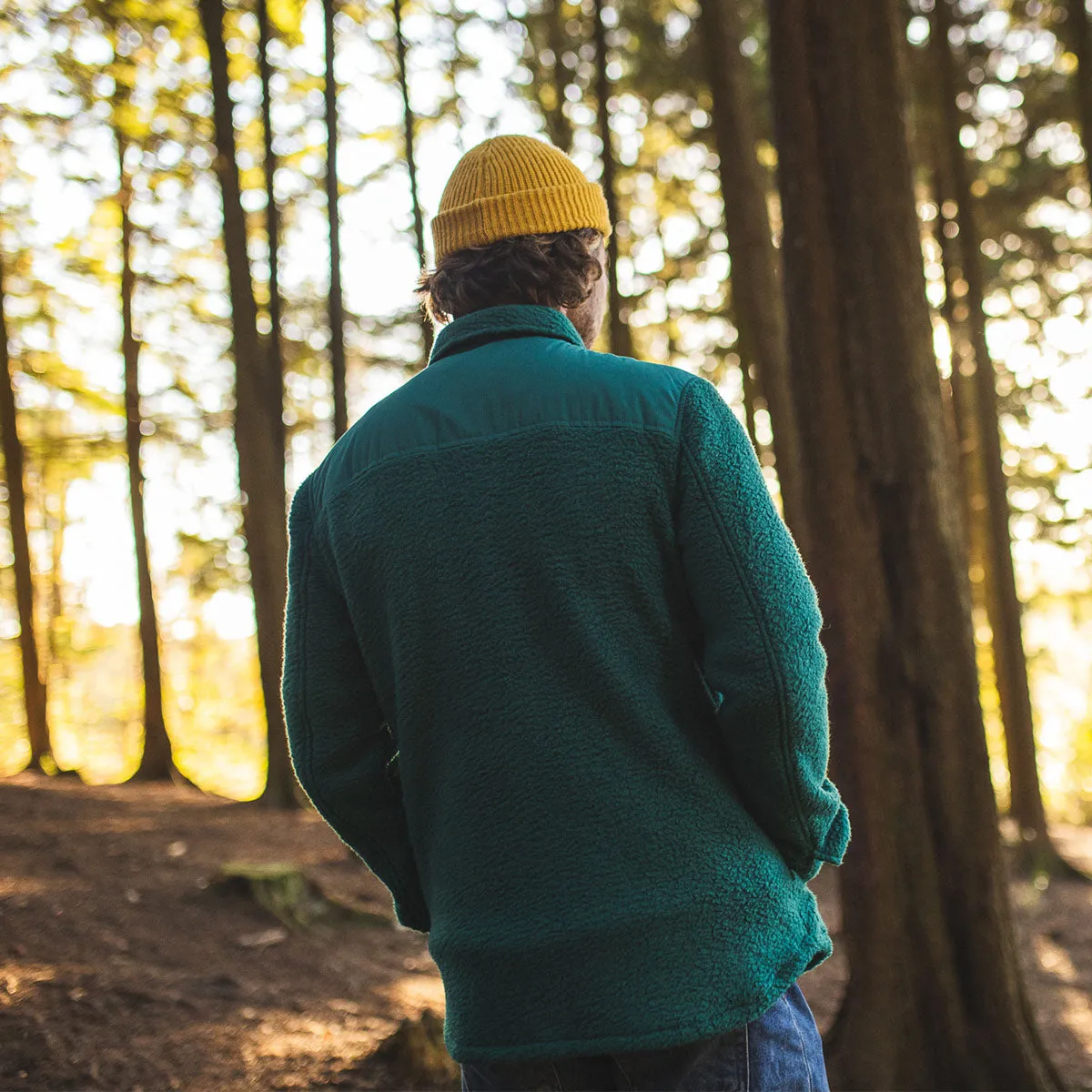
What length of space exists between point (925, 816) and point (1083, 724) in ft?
93.3

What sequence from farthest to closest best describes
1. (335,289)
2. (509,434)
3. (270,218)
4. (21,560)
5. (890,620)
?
(21,560), (270,218), (335,289), (890,620), (509,434)

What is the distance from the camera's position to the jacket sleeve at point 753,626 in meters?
1.44

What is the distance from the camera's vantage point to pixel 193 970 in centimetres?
584

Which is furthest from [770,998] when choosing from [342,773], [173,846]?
[173,846]

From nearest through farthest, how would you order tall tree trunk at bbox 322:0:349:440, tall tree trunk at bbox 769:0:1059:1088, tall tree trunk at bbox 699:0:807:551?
tall tree trunk at bbox 769:0:1059:1088 < tall tree trunk at bbox 699:0:807:551 < tall tree trunk at bbox 322:0:349:440

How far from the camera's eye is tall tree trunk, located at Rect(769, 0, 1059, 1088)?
13.3 ft

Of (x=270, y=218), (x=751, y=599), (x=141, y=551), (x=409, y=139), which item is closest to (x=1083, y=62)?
(x=409, y=139)

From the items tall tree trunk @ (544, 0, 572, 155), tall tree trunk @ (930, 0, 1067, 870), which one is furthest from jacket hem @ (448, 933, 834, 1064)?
tall tree trunk @ (544, 0, 572, 155)

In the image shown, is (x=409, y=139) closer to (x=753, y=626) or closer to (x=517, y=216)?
(x=517, y=216)

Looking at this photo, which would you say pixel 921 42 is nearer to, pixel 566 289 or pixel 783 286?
pixel 783 286

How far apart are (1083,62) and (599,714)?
31.0ft

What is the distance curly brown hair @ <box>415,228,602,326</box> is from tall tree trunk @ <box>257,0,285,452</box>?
9395 millimetres

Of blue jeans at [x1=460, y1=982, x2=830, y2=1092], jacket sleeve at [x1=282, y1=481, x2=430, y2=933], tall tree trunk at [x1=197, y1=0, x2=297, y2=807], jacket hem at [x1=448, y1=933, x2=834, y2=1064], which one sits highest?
tall tree trunk at [x1=197, y1=0, x2=297, y2=807]

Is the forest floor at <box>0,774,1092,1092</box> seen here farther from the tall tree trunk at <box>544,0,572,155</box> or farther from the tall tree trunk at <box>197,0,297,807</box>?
the tall tree trunk at <box>544,0,572,155</box>
